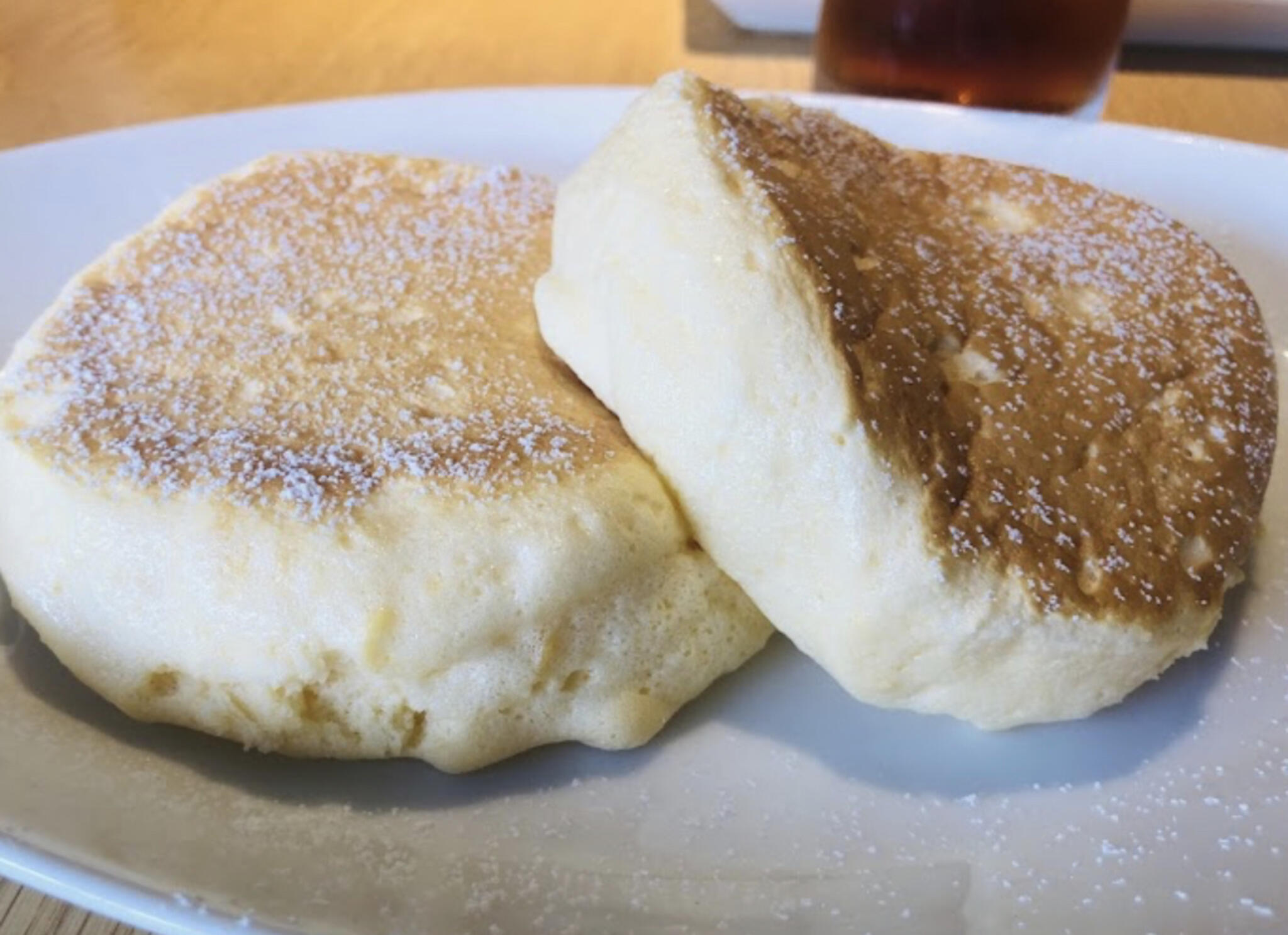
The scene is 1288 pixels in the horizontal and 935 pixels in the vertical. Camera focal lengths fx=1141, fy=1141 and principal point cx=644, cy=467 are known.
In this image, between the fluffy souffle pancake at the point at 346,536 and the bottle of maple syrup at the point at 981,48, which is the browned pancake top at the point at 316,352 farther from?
the bottle of maple syrup at the point at 981,48

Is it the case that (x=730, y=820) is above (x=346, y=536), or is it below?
below

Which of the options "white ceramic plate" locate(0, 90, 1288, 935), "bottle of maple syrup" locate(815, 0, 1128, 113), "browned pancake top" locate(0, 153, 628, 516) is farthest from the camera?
"bottle of maple syrup" locate(815, 0, 1128, 113)

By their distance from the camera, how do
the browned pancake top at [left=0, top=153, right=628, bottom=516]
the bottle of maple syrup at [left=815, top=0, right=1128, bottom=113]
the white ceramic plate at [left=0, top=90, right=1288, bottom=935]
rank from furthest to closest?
the bottle of maple syrup at [left=815, top=0, right=1128, bottom=113]
the browned pancake top at [left=0, top=153, right=628, bottom=516]
the white ceramic plate at [left=0, top=90, right=1288, bottom=935]

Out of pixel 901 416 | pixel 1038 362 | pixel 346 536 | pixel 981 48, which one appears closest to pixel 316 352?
pixel 346 536

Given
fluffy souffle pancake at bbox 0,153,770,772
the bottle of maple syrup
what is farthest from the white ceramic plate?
the bottle of maple syrup

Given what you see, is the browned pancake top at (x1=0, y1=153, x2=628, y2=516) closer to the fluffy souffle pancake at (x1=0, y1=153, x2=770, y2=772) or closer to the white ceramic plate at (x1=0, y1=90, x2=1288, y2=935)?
the fluffy souffle pancake at (x1=0, y1=153, x2=770, y2=772)

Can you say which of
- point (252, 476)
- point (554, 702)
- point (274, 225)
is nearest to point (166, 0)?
point (274, 225)

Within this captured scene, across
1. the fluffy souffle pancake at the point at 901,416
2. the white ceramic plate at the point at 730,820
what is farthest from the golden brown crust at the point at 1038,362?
the white ceramic plate at the point at 730,820

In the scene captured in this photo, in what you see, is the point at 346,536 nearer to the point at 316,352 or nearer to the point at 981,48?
the point at 316,352
